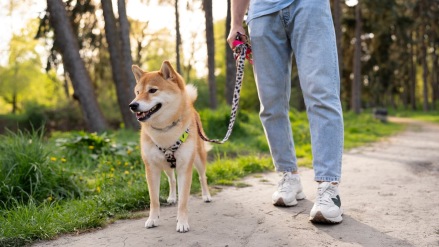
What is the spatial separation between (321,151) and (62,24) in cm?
765

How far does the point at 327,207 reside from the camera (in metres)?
2.89

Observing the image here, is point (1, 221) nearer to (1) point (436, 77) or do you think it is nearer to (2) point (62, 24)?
(2) point (62, 24)

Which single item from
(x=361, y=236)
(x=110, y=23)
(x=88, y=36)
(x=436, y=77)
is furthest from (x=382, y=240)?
(x=436, y=77)

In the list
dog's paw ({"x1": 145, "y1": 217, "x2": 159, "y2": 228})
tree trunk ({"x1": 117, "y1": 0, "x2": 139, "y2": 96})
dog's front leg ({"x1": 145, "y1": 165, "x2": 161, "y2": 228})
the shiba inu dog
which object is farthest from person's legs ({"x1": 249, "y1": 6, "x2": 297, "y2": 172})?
tree trunk ({"x1": 117, "y1": 0, "x2": 139, "y2": 96})

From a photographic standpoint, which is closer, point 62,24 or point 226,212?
point 226,212

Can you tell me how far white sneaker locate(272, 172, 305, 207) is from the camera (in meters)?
3.43

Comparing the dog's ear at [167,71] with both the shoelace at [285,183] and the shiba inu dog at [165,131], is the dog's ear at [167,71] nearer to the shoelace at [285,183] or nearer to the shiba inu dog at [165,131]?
the shiba inu dog at [165,131]

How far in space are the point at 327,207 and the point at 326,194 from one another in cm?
13

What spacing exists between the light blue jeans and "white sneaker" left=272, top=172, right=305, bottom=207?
1.41ft

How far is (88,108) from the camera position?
1006cm

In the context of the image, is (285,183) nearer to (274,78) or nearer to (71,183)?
(274,78)

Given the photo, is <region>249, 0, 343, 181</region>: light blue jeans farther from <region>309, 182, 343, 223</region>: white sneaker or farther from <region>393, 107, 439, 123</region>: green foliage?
<region>393, 107, 439, 123</region>: green foliage

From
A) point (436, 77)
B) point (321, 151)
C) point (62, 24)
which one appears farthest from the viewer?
point (436, 77)

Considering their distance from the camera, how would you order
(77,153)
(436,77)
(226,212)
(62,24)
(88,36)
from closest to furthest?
1. (226,212)
2. (77,153)
3. (62,24)
4. (88,36)
5. (436,77)
